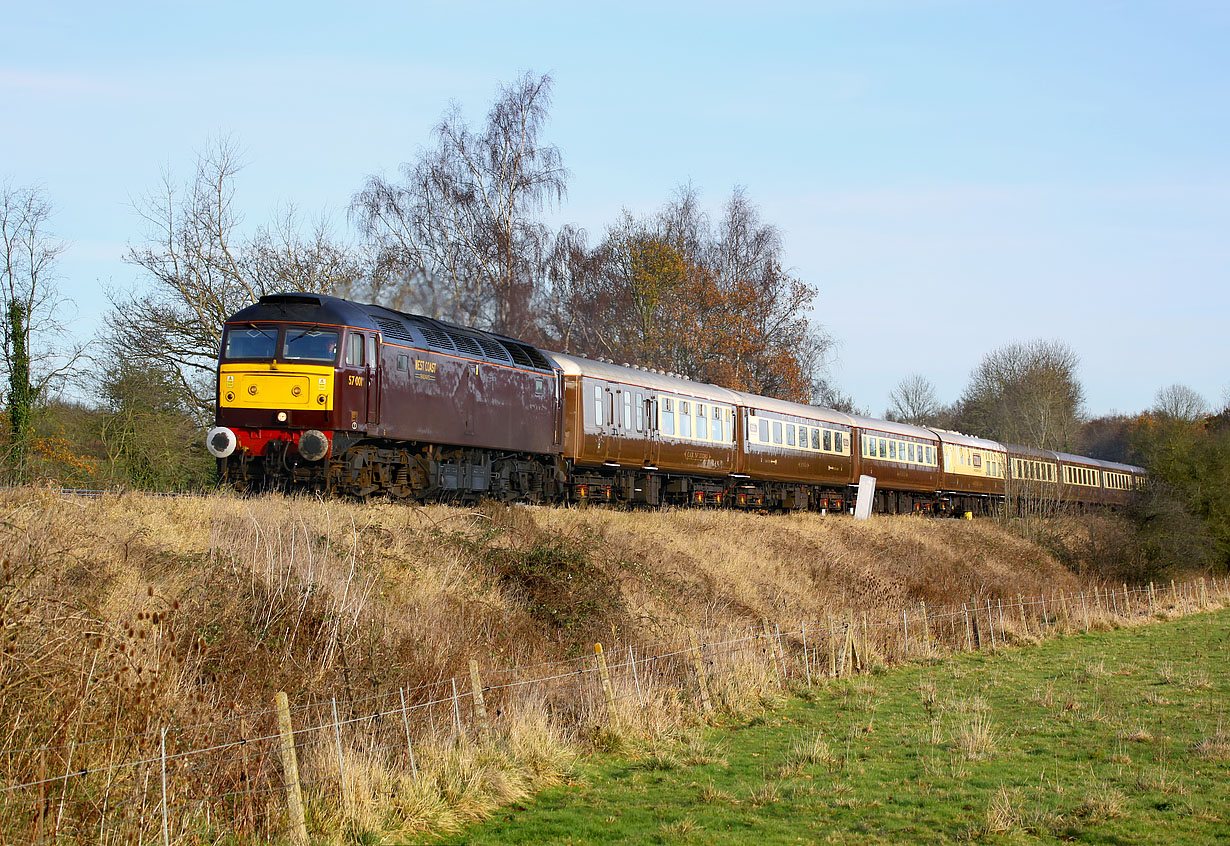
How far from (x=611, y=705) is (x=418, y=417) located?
25.1 ft

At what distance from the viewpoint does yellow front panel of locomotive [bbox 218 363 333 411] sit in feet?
54.4

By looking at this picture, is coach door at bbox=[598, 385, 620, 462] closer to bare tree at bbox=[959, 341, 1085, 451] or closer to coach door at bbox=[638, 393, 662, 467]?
coach door at bbox=[638, 393, 662, 467]

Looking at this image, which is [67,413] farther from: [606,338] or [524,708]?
[606,338]

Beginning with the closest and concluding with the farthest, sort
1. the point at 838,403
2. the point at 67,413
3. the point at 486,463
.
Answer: the point at 486,463
the point at 67,413
the point at 838,403

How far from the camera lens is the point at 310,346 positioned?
16812mm

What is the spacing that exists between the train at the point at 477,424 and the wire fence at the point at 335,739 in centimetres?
557

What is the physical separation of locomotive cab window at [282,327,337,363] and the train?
3 cm

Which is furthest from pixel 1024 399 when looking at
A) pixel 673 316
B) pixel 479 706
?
pixel 479 706

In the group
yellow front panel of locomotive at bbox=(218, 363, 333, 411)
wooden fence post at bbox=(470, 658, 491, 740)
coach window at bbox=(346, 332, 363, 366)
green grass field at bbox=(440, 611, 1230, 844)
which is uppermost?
coach window at bbox=(346, 332, 363, 366)

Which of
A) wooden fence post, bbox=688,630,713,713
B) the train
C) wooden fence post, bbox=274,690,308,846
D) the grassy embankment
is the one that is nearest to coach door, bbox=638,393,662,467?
the train

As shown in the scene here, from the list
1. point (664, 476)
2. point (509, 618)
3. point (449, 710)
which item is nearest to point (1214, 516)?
point (664, 476)

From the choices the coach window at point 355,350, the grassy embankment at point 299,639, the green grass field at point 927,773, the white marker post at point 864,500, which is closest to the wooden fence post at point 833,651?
the green grass field at point 927,773

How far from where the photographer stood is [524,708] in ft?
37.8

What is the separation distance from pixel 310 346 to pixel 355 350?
0.71 meters
